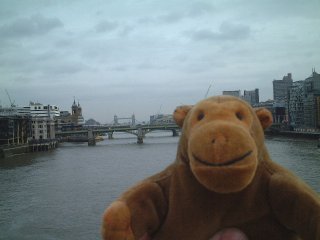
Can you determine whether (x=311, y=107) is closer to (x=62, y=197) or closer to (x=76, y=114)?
(x=62, y=197)

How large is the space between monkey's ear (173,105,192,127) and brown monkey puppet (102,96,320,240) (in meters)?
0.09

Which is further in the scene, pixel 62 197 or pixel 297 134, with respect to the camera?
pixel 297 134

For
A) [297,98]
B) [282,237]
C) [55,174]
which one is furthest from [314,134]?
[282,237]

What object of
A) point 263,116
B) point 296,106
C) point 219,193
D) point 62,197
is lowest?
point 62,197

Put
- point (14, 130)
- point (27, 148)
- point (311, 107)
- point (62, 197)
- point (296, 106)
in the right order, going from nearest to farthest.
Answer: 1. point (62, 197)
2. point (27, 148)
3. point (14, 130)
4. point (311, 107)
5. point (296, 106)

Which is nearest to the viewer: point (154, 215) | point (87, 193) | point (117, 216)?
point (117, 216)

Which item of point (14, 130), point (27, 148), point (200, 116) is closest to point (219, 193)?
point (200, 116)

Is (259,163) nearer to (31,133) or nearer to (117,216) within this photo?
(117,216)

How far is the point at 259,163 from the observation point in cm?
229

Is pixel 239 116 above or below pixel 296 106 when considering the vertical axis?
below

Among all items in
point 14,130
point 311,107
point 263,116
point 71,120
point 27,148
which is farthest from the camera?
point 71,120

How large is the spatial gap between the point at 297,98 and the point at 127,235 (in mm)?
77522

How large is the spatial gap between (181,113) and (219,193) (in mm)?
664

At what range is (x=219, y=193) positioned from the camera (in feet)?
7.32
